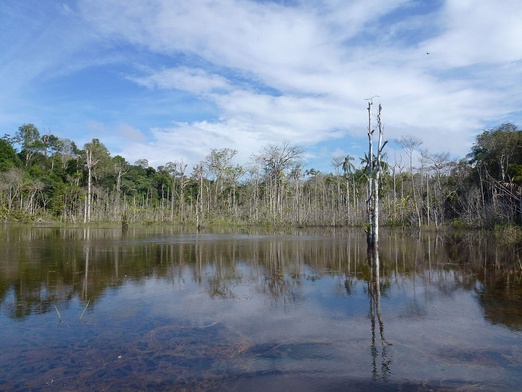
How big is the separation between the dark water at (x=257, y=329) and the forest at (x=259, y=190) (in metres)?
21.9

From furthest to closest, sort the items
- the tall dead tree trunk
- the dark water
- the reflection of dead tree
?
the tall dead tree trunk < the reflection of dead tree < the dark water

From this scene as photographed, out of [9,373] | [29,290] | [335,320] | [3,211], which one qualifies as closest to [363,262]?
[335,320]

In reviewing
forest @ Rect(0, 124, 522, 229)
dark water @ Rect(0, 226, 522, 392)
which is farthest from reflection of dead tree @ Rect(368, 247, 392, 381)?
forest @ Rect(0, 124, 522, 229)

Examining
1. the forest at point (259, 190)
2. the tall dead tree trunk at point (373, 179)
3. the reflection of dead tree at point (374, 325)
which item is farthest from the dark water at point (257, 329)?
the forest at point (259, 190)

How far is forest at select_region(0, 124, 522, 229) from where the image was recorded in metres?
35.1

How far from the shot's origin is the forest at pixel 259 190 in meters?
35.1

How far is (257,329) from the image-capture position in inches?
233

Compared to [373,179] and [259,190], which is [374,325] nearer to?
[373,179]

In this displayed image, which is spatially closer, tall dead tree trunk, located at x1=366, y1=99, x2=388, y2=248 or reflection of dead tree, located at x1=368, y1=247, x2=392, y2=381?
reflection of dead tree, located at x1=368, y1=247, x2=392, y2=381

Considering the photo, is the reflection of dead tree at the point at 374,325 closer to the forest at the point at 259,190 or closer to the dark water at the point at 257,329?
the dark water at the point at 257,329

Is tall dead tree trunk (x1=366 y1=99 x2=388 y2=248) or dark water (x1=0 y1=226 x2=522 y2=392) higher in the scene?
tall dead tree trunk (x1=366 y1=99 x2=388 y2=248)

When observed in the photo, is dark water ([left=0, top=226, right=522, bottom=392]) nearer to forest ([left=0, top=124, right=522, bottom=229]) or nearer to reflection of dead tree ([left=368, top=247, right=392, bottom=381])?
reflection of dead tree ([left=368, top=247, right=392, bottom=381])

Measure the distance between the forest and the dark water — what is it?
2189cm

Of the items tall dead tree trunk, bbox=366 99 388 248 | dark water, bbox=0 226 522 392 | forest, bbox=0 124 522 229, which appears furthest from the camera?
forest, bbox=0 124 522 229
